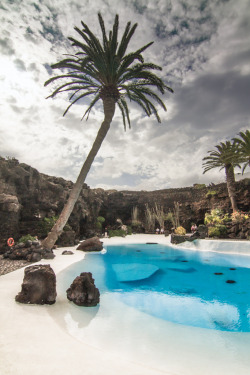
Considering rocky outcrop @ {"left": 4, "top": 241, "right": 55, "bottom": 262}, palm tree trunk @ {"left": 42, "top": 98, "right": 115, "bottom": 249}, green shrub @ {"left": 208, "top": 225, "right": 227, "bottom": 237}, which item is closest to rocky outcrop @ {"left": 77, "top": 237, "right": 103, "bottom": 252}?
palm tree trunk @ {"left": 42, "top": 98, "right": 115, "bottom": 249}

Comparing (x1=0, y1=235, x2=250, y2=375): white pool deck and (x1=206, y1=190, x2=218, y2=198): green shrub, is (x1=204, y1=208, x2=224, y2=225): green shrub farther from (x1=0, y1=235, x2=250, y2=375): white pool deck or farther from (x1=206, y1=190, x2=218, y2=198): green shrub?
(x1=0, y1=235, x2=250, y2=375): white pool deck

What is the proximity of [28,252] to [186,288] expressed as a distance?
18.4ft

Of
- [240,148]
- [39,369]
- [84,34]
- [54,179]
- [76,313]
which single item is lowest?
[76,313]

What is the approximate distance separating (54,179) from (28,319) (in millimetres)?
12904

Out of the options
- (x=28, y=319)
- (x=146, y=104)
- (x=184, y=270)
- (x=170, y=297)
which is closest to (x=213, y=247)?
(x=184, y=270)

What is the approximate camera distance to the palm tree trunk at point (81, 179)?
7809 mm

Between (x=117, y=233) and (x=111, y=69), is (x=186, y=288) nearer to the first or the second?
(x=111, y=69)

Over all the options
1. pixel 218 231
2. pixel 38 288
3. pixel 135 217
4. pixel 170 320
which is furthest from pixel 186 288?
pixel 135 217

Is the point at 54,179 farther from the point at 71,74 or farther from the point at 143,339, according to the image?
the point at 143,339

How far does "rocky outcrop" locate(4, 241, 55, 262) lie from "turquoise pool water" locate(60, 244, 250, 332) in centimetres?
152

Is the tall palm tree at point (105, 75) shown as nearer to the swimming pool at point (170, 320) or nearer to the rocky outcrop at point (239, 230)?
the swimming pool at point (170, 320)

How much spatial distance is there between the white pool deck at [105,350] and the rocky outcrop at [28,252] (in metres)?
4.00

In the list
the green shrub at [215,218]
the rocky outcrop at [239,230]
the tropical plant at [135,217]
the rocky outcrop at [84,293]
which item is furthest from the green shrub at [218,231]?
the rocky outcrop at [84,293]

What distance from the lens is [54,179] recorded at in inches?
576
